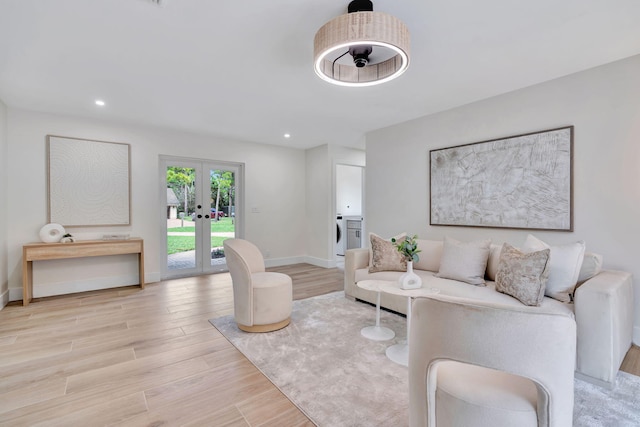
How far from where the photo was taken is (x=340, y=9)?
1.94m

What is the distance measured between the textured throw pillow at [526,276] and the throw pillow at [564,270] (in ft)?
0.43

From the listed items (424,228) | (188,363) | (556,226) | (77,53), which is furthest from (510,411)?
(77,53)

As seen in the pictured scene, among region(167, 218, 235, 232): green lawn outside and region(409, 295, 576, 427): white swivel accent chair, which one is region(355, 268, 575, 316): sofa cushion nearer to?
region(409, 295, 576, 427): white swivel accent chair

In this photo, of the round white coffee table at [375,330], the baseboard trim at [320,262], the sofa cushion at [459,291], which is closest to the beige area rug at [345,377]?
the round white coffee table at [375,330]

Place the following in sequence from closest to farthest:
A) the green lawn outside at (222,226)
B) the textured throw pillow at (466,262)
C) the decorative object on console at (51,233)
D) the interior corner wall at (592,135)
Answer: the interior corner wall at (592,135) → the textured throw pillow at (466,262) → the decorative object on console at (51,233) → the green lawn outside at (222,226)

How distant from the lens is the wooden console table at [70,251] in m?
3.64

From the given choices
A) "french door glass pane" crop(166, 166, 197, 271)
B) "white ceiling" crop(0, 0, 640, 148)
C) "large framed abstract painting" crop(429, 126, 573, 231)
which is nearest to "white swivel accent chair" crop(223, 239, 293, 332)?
"white ceiling" crop(0, 0, 640, 148)

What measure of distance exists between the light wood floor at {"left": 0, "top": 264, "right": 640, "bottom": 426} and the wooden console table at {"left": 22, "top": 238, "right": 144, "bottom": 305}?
0.42 meters

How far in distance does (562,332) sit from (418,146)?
3.65 metres

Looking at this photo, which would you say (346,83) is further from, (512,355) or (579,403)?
(579,403)

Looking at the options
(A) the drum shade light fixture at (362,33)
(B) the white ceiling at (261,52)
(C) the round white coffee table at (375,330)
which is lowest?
(C) the round white coffee table at (375,330)

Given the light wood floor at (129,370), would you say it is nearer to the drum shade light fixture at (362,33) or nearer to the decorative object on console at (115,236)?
the decorative object on console at (115,236)

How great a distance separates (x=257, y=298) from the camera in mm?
2760

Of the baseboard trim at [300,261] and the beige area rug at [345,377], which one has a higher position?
the baseboard trim at [300,261]
